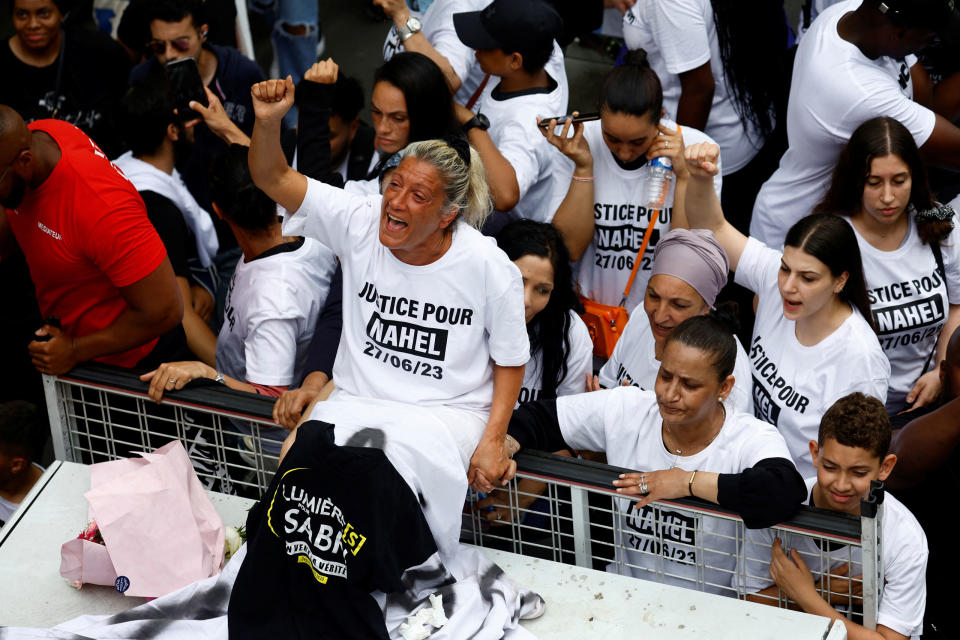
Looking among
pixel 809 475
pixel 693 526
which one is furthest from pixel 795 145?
pixel 693 526

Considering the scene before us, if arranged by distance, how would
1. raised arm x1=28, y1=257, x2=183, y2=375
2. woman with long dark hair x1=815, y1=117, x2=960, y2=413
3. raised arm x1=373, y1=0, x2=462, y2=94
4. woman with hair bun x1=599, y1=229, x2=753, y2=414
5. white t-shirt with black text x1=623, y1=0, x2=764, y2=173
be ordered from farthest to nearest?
white t-shirt with black text x1=623, y1=0, x2=764, y2=173 < raised arm x1=373, y1=0, x2=462, y2=94 < woman with long dark hair x1=815, y1=117, x2=960, y2=413 < woman with hair bun x1=599, y1=229, x2=753, y2=414 < raised arm x1=28, y1=257, x2=183, y2=375

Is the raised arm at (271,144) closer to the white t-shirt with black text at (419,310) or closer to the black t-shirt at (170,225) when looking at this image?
the white t-shirt with black text at (419,310)

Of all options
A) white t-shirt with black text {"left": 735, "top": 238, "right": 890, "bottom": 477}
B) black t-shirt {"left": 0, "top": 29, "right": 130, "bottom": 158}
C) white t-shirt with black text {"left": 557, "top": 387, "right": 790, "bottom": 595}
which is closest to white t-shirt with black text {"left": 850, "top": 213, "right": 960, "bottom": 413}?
white t-shirt with black text {"left": 735, "top": 238, "right": 890, "bottom": 477}

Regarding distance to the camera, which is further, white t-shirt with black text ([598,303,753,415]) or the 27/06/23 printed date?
white t-shirt with black text ([598,303,753,415])

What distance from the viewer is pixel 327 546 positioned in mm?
2799

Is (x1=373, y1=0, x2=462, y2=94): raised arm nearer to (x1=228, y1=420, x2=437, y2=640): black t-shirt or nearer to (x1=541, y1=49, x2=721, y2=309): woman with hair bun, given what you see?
(x1=541, y1=49, x2=721, y2=309): woman with hair bun

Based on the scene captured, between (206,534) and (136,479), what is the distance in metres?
0.27

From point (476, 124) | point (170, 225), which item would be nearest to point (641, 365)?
point (476, 124)

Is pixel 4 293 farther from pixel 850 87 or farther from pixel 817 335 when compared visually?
pixel 850 87

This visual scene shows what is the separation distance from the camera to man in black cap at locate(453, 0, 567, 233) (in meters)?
4.22

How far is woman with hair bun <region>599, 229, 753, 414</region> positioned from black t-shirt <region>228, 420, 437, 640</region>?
1.10 meters

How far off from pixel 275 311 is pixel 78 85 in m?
2.23

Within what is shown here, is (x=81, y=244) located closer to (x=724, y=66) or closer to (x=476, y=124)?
(x=476, y=124)

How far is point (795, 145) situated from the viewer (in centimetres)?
427
